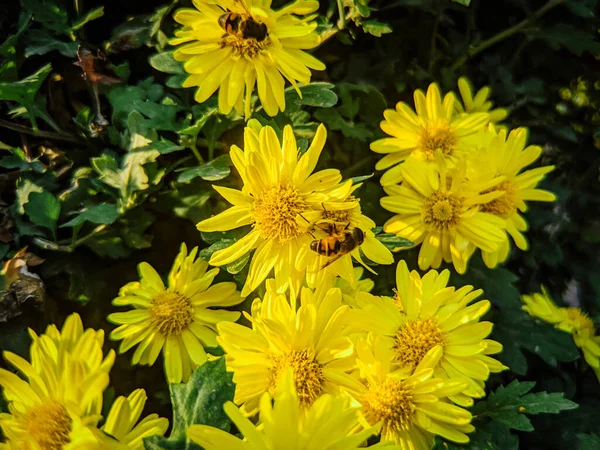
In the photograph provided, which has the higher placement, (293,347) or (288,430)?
(293,347)

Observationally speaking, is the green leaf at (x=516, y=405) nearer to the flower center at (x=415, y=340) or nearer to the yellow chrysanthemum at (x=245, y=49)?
the flower center at (x=415, y=340)

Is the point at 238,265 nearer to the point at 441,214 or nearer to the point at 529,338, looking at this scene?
the point at 441,214

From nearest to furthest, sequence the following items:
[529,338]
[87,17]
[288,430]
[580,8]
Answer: [288,430] < [87,17] < [529,338] < [580,8]

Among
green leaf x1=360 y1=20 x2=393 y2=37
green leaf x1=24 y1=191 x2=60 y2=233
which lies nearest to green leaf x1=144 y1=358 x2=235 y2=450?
green leaf x1=24 y1=191 x2=60 y2=233

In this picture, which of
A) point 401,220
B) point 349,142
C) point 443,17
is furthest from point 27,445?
point 443,17

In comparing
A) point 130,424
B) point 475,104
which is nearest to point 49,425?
point 130,424

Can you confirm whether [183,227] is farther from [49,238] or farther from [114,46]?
[114,46]
